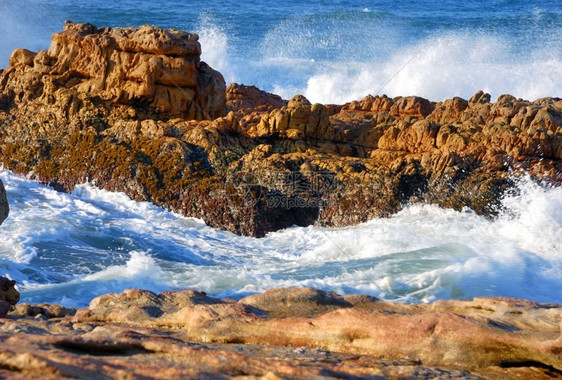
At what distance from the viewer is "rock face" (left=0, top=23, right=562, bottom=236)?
10.4 meters

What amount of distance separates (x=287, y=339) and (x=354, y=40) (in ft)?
104

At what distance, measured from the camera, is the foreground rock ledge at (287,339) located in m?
3.49

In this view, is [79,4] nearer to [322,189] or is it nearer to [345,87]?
[345,87]

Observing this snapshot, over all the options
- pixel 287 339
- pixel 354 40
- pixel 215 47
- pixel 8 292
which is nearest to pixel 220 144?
pixel 8 292

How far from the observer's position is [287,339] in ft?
14.8

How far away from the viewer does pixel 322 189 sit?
1050 cm

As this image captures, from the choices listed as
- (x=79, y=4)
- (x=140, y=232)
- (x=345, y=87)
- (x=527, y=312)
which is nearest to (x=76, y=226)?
(x=140, y=232)

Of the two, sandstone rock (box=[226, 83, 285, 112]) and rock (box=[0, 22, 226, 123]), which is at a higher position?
rock (box=[0, 22, 226, 123])

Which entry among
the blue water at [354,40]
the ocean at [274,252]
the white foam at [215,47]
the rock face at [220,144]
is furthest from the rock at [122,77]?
the white foam at [215,47]

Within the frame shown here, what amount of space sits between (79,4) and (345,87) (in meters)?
14.3

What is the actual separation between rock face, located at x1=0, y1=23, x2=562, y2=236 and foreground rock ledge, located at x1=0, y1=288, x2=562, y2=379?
5.22 metres

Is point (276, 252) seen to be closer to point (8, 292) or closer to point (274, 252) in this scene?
point (274, 252)

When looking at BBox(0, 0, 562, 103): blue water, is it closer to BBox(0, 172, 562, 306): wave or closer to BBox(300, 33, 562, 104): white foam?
BBox(300, 33, 562, 104): white foam

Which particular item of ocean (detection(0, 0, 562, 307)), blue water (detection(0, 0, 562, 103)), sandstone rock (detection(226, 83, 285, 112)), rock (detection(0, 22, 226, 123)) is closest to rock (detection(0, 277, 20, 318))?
ocean (detection(0, 0, 562, 307))
